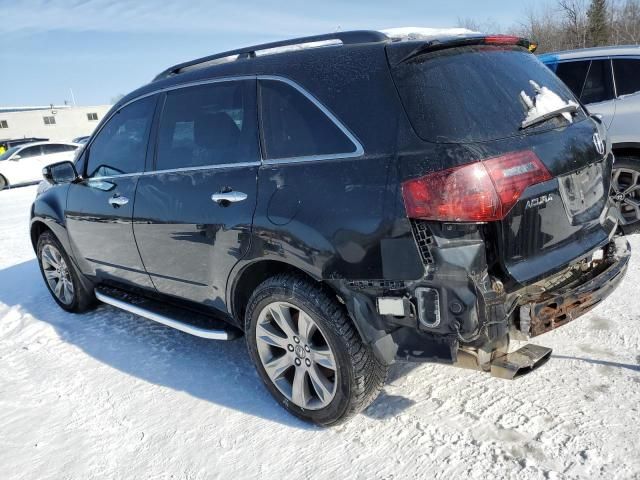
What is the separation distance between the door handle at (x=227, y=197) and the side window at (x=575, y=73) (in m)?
4.26

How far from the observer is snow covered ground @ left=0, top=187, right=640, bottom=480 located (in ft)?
7.77

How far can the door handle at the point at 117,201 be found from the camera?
3587mm

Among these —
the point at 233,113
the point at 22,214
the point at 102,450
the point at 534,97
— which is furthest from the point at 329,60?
the point at 22,214

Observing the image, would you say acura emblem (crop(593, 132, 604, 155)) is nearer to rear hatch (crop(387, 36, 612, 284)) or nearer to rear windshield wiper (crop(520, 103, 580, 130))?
rear hatch (crop(387, 36, 612, 284))

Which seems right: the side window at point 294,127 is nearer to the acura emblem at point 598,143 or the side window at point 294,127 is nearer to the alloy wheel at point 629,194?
the acura emblem at point 598,143

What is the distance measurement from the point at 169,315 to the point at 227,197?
3.75 feet

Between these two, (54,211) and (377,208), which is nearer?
(377,208)

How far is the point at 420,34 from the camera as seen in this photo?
8.34 feet

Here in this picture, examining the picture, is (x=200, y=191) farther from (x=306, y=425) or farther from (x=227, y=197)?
(x=306, y=425)

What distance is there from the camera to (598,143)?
2.69 meters

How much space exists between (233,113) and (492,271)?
5.52 feet

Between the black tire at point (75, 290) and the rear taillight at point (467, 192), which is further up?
the rear taillight at point (467, 192)

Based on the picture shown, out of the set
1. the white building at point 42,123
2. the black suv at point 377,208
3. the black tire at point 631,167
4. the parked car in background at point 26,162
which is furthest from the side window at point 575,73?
the white building at point 42,123

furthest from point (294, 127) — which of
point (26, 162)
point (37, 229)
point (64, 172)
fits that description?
point (26, 162)
